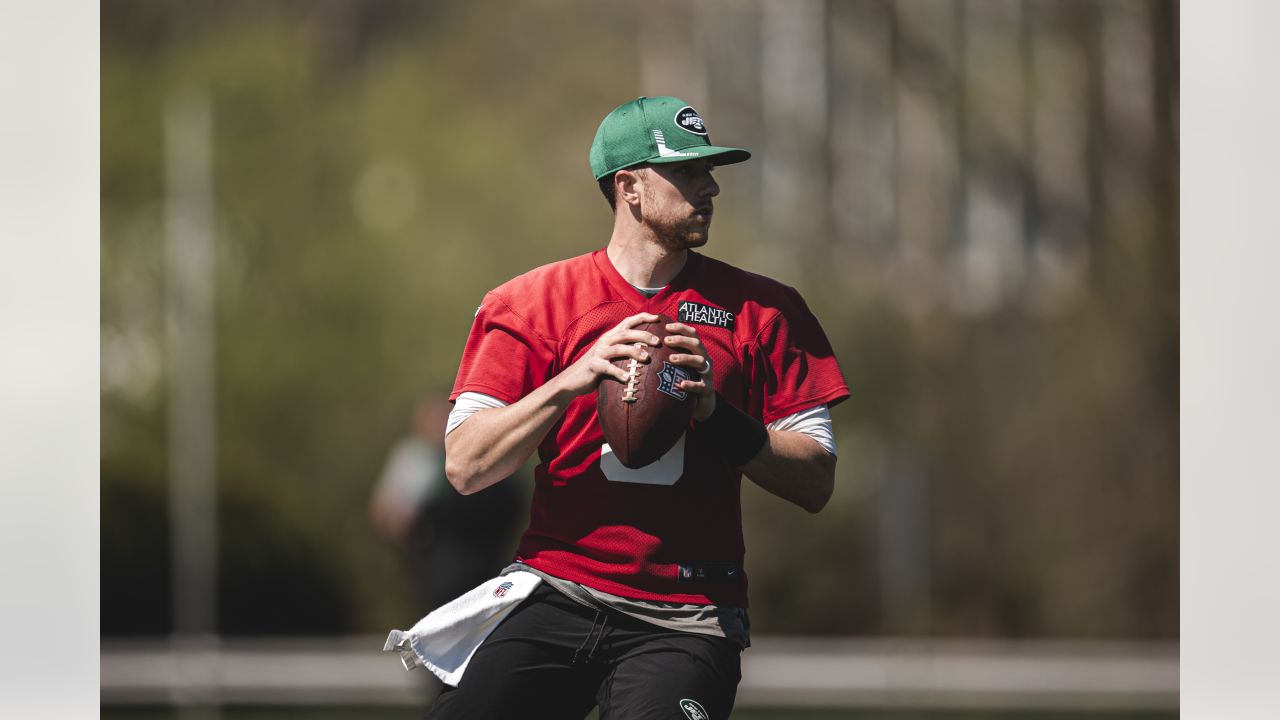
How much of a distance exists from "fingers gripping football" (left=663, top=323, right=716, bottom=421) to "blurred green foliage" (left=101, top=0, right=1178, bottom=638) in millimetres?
11788

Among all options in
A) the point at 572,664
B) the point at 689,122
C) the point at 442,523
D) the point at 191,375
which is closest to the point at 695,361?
the point at 689,122

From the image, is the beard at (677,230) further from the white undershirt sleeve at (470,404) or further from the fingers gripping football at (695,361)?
the white undershirt sleeve at (470,404)

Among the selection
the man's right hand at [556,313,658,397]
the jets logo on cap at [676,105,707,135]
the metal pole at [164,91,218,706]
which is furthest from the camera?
the metal pole at [164,91,218,706]

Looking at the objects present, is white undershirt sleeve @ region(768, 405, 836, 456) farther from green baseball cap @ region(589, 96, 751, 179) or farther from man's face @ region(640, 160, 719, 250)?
green baseball cap @ region(589, 96, 751, 179)

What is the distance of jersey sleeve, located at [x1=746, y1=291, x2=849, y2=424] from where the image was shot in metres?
3.74

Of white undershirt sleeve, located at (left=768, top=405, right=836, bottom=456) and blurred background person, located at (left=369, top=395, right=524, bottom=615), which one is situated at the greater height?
white undershirt sleeve, located at (left=768, top=405, right=836, bottom=456)

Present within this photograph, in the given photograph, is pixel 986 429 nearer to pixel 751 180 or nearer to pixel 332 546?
pixel 751 180

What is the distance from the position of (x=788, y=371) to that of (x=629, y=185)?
57 centimetres

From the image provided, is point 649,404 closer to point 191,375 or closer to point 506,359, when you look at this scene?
point 506,359

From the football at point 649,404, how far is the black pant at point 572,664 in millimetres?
429

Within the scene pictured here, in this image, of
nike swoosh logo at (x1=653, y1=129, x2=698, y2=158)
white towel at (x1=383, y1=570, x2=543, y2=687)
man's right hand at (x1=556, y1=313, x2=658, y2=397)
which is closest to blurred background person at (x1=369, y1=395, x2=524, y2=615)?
white towel at (x1=383, y1=570, x2=543, y2=687)

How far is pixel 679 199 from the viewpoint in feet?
12.0

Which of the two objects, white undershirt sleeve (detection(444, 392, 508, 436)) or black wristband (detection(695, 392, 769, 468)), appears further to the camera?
white undershirt sleeve (detection(444, 392, 508, 436))
